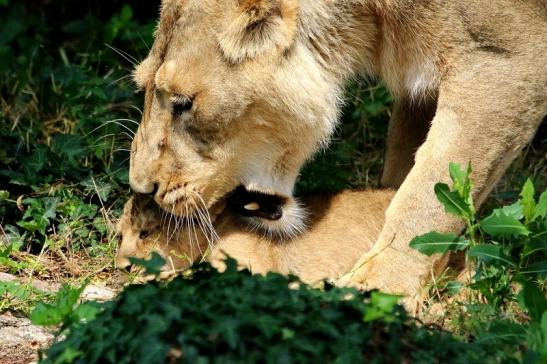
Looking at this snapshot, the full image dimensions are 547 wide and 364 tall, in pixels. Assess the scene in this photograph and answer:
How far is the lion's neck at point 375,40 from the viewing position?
4316 mm

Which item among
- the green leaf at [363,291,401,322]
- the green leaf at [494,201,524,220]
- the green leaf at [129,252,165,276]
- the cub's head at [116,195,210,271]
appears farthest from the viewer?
the cub's head at [116,195,210,271]

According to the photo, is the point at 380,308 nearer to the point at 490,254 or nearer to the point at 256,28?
the point at 490,254

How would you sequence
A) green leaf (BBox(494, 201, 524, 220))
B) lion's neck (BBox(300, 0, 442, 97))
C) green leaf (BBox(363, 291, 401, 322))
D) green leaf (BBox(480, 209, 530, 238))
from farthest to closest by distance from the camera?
1. lion's neck (BBox(300, 0, 442, 97))
2. green leaf (BBox(494, 201, 524, 220))
3. green leaf (BBox(480, 209, 530, 238))
4. green leaf (BBox(363, 291, 401, 322))

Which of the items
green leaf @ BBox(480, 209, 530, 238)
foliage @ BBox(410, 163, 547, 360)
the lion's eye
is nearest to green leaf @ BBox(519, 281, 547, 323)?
foliage @ BBox(410, 163, 547, 360)

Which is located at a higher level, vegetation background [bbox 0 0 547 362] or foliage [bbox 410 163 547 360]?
foliage [bbox 410 163 547 360]

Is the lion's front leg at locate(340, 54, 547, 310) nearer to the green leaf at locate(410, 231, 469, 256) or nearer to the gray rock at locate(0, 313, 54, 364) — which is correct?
the green leaf at locate(410, 231, 469, 256)

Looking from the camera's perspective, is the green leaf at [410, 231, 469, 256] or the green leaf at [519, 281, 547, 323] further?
the green leaf at [410, 231, 469, 256]

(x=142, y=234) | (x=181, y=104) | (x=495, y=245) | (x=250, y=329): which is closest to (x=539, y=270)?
(x=495, y=245)

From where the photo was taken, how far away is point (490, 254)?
157 inches

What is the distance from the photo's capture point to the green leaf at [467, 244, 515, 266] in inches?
156

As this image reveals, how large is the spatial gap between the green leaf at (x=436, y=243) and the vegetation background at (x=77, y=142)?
1.15 meters

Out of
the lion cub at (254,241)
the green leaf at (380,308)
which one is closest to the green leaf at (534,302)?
the green leaf at (380,308)

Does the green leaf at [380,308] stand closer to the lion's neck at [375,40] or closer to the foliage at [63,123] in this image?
the lion's neck at [375,40]

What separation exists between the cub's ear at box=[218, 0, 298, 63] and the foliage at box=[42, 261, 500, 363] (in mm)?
1178
